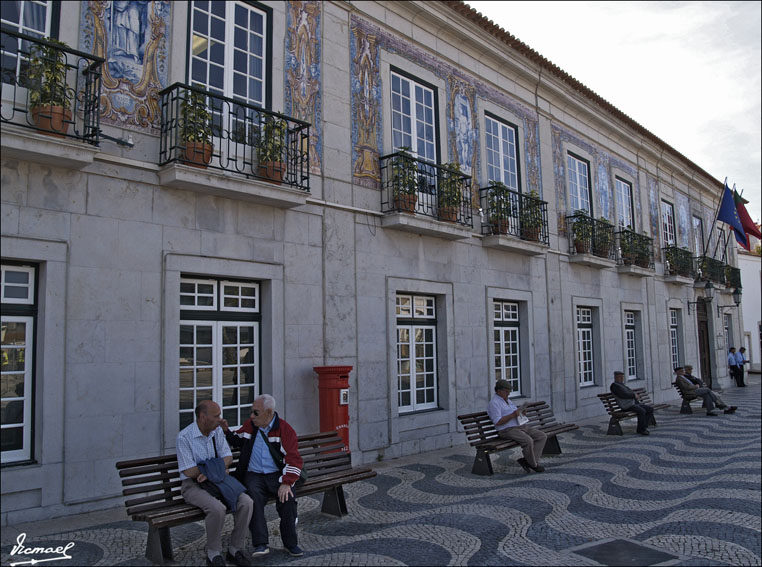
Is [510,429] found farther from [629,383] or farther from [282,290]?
[629,383]

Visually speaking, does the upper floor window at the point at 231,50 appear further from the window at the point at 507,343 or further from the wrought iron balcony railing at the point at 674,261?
the wrought iron balcony railing at the point at 674,261

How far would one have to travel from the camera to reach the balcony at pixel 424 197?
9.51 m

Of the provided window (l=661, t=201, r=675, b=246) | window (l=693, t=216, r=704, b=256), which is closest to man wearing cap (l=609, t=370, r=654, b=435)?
window (l=661, t=201, r=675, b=246)

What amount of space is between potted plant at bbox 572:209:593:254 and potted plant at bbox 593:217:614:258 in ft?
1.59

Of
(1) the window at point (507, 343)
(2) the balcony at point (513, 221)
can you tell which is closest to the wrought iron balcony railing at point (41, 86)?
(2) the balcony at point (513, 221)

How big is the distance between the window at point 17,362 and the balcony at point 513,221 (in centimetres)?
766

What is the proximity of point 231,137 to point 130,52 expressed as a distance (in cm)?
140

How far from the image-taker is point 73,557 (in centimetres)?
482

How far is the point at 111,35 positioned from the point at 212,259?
2.56 m

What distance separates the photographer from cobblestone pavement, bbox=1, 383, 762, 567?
4.89m

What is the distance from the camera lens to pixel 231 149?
7.55 m

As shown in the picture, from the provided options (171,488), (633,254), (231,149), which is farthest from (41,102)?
(633,254)

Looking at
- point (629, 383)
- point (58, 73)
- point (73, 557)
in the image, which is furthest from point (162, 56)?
point (629, 383)

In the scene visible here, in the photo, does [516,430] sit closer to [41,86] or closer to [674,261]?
[41,86]
